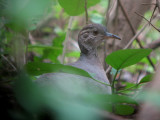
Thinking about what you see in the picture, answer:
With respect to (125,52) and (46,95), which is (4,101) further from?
(125,52)

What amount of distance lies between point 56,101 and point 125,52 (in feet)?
2.24

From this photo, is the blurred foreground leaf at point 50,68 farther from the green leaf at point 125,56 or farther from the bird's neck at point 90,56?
the bird's neck at point 90,56

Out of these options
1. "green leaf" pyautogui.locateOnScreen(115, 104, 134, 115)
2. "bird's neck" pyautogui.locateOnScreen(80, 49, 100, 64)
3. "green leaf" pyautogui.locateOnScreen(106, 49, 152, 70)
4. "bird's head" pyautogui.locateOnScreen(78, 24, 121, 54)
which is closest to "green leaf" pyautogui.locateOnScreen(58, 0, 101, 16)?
"bird's head" pyautogui.locateOnScreen(78, 24, 121, 54)

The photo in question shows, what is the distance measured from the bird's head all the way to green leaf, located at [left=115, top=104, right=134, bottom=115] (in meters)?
1.16

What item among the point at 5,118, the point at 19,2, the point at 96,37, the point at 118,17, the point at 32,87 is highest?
the point at 118,17

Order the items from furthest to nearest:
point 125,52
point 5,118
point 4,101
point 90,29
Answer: point 90,29, point 125,52, point 4,101, point 5,118

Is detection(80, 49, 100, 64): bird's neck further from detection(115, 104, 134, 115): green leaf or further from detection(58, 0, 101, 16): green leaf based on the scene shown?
detection(115, 104, 134, 115): green leaf

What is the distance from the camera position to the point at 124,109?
1082 millimetres

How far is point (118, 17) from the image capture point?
2.89m

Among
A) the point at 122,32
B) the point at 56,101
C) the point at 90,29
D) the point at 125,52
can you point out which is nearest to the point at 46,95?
the point at 56,101

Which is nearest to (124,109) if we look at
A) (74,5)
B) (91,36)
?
(74,5)

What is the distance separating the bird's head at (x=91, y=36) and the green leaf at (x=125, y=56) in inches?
38.6

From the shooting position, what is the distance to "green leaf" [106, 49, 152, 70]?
3.75ft

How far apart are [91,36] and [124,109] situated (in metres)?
1.28
